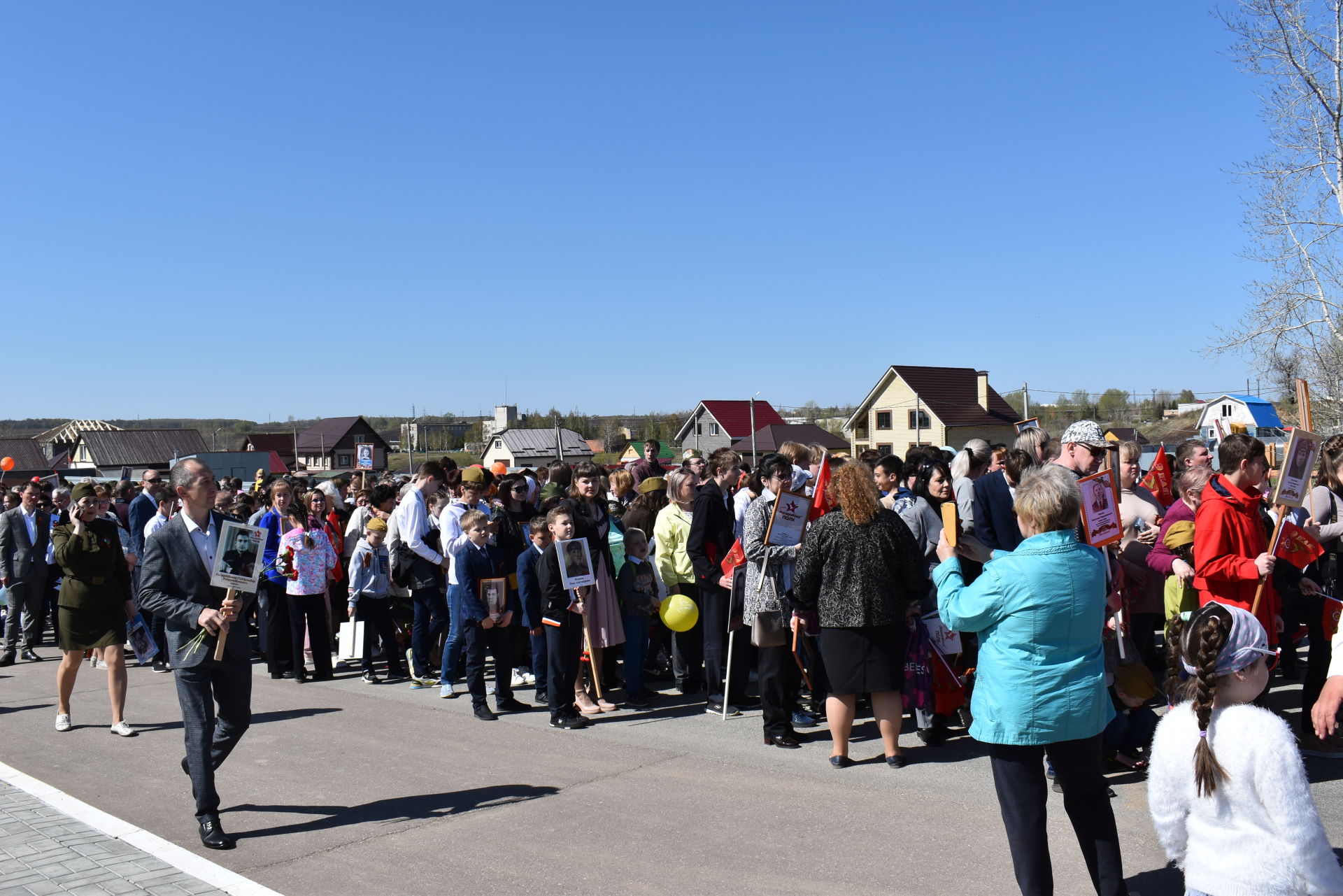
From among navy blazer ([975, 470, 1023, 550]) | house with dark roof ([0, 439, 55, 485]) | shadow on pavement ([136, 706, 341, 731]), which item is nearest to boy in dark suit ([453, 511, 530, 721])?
shadow on pavement ([136, 706, 341, 731])

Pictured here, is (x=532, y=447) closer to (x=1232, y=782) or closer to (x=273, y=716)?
(x=273, y=716)

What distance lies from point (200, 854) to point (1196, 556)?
593 centimetres

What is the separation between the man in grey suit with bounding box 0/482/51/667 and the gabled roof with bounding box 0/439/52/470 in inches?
2043

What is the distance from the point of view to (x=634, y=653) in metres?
8.85

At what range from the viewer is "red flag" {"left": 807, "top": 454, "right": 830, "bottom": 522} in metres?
7.38

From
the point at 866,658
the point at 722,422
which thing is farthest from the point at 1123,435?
the point at 722,422

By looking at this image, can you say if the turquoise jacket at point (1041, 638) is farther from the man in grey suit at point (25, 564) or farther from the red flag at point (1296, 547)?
the man in grey suit at point (25, 564)

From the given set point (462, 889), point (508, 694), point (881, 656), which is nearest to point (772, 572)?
point (881, 656)

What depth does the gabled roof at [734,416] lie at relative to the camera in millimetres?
70875

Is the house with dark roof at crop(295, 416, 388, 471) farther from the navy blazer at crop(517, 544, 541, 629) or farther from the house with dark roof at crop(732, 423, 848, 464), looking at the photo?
the navy blazer at crop(517, 544, 541, 629)

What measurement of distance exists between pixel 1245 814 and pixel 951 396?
58.9 meters

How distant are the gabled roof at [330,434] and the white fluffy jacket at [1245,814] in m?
95.1

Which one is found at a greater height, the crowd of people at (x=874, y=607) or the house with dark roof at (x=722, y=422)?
the house with dark roof at (x=722, y=422)

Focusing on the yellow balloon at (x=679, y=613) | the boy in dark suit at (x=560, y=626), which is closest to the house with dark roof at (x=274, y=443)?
the yellow balloon at (x=679, y=613)
